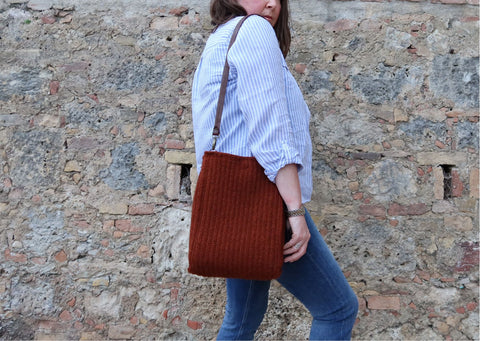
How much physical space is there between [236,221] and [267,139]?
0.26 m

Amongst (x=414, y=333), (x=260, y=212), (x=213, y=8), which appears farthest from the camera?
(x=414, y=333)

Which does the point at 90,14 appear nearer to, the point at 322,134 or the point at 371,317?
the point at 322,134

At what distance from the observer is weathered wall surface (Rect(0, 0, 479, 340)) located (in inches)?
98.5

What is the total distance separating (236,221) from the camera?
54.9 inches

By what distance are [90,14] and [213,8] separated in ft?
3.87

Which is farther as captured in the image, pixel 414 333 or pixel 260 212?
pixel 414 333

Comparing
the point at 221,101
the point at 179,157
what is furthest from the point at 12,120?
the point at 221,101

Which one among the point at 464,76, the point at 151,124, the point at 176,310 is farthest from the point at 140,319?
the point at 464,76

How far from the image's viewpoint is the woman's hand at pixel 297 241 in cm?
141

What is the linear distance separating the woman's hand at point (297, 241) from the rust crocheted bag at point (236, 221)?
3cm

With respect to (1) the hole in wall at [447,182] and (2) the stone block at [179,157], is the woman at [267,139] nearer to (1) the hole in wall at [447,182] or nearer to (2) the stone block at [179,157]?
(2) the stone block at [179,157]

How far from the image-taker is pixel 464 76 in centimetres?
259

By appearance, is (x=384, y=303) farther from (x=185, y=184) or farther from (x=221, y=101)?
(x=221, y=101)

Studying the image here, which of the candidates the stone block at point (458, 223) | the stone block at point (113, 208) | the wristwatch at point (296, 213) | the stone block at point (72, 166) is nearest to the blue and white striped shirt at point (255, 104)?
the wristwatch at point (296, 213)
